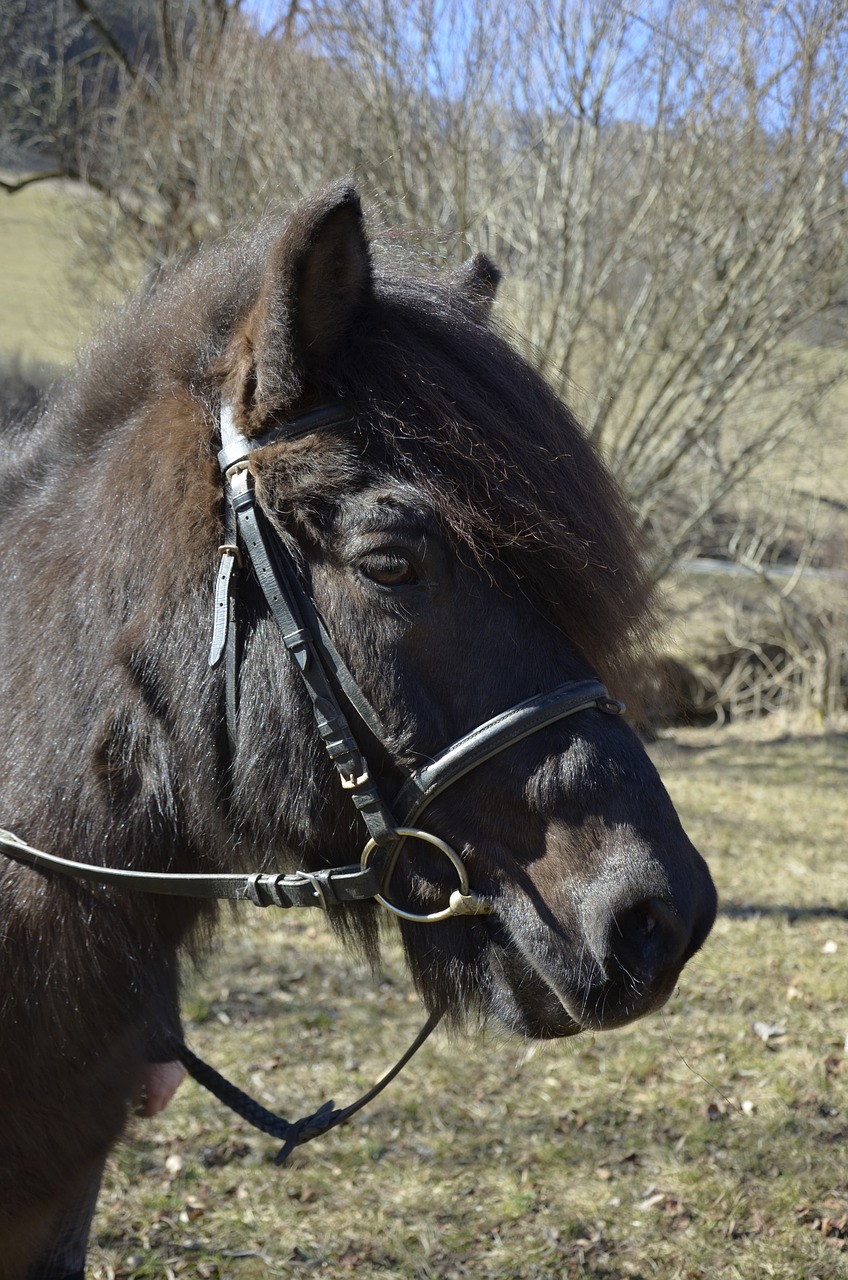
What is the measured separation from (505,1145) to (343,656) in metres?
2.64

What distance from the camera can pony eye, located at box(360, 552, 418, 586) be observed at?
146 centimetres

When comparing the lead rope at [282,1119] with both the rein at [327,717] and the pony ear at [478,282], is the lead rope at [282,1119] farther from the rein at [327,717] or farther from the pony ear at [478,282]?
the pony ear at [478,282]

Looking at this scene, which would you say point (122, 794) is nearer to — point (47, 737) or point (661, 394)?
point (47, 737)

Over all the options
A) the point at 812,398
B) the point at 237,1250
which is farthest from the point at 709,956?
the point at 812,398

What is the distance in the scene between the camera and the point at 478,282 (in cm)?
195

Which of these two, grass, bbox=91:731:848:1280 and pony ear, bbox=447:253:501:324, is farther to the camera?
grass, bbox=91:731:848:1280

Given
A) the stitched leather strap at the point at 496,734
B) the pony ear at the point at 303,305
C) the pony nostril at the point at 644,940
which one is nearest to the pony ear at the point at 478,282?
the pony ear at the point at 303,305

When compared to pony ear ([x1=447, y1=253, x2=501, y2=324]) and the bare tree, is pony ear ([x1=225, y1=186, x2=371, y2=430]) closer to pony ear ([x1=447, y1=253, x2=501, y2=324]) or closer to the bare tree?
pony ear ([x1=447, y1=253, x2=501, y2=324])

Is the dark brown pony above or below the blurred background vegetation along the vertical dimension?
below

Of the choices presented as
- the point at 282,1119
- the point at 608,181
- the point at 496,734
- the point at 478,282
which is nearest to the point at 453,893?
the point at 496,734

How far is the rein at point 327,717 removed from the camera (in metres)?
1.45

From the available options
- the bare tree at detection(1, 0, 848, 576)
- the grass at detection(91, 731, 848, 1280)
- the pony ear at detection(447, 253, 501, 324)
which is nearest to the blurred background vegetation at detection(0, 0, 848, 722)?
the bare tree at detection(1, 0, 848, 576)

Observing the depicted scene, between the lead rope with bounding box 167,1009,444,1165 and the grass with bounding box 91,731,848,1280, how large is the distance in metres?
0.19

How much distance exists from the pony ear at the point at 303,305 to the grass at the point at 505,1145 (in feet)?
3.78
